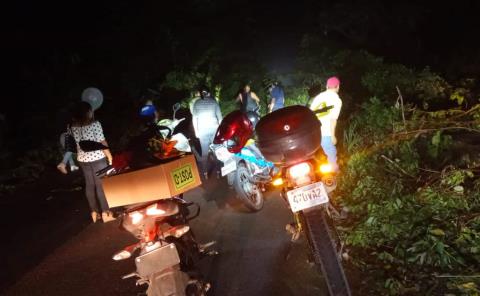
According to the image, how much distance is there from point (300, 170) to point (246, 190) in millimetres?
2571

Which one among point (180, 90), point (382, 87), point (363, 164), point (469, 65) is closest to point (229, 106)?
point (180, 90)

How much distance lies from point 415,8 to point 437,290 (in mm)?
20687

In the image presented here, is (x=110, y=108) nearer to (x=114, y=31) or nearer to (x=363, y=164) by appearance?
(x=114, y=31)

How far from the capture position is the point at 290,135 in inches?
148

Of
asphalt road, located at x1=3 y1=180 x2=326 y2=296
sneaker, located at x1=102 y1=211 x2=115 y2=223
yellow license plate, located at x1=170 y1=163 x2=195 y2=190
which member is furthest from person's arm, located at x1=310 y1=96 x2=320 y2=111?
sneaker, located at x1=102 y1=211 x2=115 y2=223

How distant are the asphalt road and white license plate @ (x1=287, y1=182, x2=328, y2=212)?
3.14 ft

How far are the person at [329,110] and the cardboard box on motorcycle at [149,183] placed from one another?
2748mm

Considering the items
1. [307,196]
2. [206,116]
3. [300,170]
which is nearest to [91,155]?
[206,116]

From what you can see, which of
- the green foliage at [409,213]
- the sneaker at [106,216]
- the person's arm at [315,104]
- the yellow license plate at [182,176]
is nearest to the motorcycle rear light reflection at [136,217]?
the yellow license plate at [182,176]

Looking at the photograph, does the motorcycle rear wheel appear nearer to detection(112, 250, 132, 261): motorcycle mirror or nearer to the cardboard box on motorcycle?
the cardboard box on motorcycle

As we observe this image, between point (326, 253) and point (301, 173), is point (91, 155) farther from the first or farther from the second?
point (326, 253)

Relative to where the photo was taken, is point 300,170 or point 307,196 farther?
point 300,170

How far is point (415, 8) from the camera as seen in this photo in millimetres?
21156

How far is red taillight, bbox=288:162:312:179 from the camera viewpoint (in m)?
3.86
